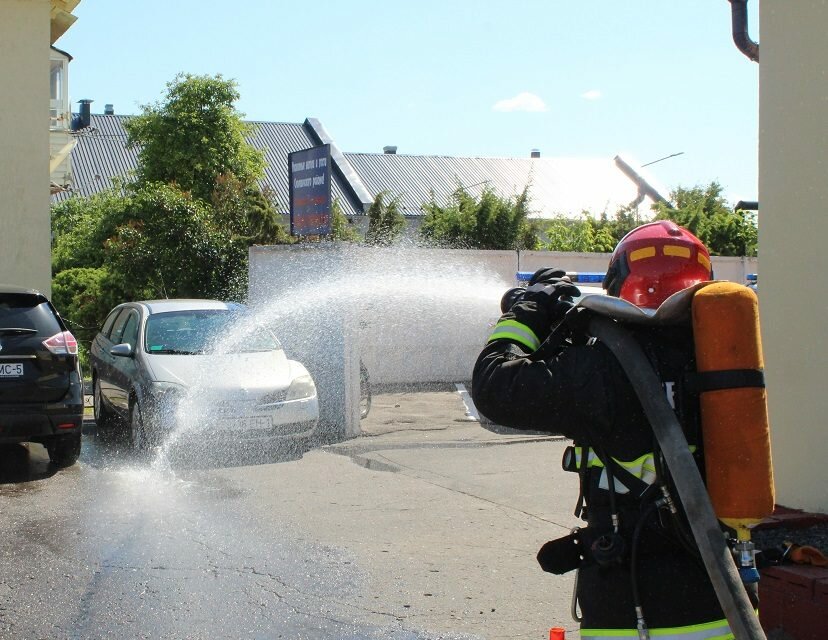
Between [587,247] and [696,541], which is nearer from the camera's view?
[696,541]

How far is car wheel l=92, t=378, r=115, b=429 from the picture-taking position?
37.4 feet

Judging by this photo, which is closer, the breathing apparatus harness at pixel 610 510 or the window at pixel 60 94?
the breathing apparatus harness at pixel 610 510

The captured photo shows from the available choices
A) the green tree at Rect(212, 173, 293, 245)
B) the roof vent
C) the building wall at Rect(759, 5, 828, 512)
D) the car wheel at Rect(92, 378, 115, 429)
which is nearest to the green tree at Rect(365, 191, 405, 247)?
the green tree at Rect(212, 173, 293, 245)

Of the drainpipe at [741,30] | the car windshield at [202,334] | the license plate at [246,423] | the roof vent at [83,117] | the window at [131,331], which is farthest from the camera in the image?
the roof vent at [83,117]

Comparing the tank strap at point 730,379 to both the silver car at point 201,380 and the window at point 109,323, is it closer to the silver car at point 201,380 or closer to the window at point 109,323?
the silver car at point 201,380

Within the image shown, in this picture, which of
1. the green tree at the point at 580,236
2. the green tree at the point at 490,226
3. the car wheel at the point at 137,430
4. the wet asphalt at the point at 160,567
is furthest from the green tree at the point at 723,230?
the wet asphalt at the point at 160,567

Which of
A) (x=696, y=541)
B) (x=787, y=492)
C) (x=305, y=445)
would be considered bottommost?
(x=305, y=445)

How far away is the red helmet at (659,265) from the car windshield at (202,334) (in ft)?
26.6

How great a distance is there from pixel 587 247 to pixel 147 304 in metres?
13.5

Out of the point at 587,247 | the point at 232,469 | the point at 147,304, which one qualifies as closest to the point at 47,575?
the point at 232,469

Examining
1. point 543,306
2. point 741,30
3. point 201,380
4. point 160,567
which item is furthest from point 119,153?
point 543,306

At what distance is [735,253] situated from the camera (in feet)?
74.6

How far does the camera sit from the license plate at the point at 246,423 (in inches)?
379

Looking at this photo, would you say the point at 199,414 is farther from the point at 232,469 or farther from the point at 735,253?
the point at 735,253
